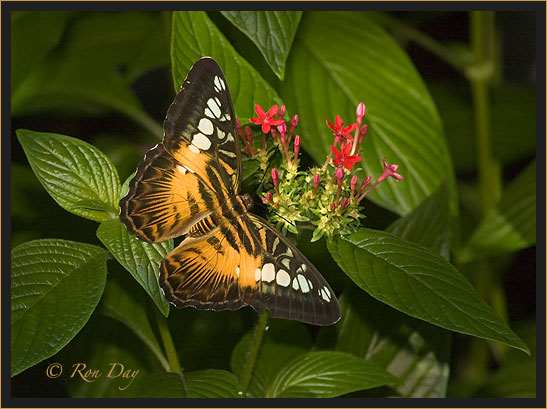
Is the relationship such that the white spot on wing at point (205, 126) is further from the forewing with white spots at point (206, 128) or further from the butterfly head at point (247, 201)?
the butterfly head at point (247, 201)

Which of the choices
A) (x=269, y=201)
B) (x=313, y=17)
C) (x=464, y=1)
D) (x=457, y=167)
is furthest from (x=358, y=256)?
(x=457, y=167)

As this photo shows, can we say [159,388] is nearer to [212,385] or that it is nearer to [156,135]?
[212,385]

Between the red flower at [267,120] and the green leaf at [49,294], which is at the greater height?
the red flower at [267,120]

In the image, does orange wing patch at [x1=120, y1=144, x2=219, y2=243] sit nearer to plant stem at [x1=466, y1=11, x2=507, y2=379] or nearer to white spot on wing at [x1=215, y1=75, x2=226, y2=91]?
white spot on wing at [x1=215, y1=75, x2=226, y2=91]

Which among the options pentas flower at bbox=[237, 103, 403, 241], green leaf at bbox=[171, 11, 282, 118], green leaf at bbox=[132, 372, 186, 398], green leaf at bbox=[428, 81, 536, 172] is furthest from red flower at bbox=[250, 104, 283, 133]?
green leaf at bbox=[428, 81, 536, 172]

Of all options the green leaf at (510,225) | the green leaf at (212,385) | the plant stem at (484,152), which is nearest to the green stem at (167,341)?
the green leaf at (212,385)

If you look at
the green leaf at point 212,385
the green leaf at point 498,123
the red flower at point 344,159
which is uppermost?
the green leaf at point 498,123

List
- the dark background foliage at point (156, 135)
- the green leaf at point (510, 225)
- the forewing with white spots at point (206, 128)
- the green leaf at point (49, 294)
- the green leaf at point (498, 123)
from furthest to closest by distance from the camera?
the green leaf at point (498, 123), the green leaf at point (510, 225), the dark background foliage at point (156, 135), the forewing with white spots at point (206, 128), the green leaf at point (49, 294)

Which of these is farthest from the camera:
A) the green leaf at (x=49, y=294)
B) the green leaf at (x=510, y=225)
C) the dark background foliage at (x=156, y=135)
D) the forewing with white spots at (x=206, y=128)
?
the green leaf at (x=510, y=225)
